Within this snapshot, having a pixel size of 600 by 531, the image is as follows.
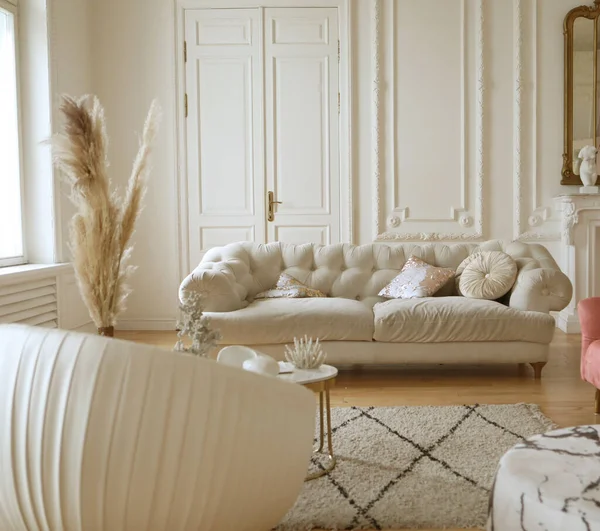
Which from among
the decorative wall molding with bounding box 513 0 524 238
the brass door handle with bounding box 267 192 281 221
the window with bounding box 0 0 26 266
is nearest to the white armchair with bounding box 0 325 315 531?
the window with bounding box 0 0 26 266

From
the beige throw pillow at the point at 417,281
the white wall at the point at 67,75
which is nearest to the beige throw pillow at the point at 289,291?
the beige throw pillow at the point at 417,281

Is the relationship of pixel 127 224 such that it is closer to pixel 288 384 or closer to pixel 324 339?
pixel 288 384

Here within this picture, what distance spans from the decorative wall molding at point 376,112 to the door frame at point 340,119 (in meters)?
0.18

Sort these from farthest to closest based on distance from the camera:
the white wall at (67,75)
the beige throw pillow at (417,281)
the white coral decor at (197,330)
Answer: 1. the white wall at (67,75)
2. the beige throw pillow at (417,281)
3. the white coral decor at (197,330)

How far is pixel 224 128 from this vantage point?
586 cm

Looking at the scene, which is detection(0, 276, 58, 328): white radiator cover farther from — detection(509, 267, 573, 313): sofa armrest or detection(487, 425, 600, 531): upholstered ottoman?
detection(487, 425, 600, 531): upholstered ottoman

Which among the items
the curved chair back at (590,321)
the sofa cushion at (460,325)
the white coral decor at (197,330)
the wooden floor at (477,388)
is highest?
the white coral decor at (197,330)

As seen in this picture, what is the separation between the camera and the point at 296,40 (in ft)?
19.0

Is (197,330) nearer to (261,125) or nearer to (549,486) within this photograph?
(549,486)

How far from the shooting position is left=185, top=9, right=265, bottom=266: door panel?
19.0ft

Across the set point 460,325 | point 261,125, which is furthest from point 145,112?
point 460,325

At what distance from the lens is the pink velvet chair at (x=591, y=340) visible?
3176 mm

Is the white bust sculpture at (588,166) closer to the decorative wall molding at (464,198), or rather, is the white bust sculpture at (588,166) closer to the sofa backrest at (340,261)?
the decorative wall molding at (464,198)

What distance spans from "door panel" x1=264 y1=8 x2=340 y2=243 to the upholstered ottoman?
165 inches
